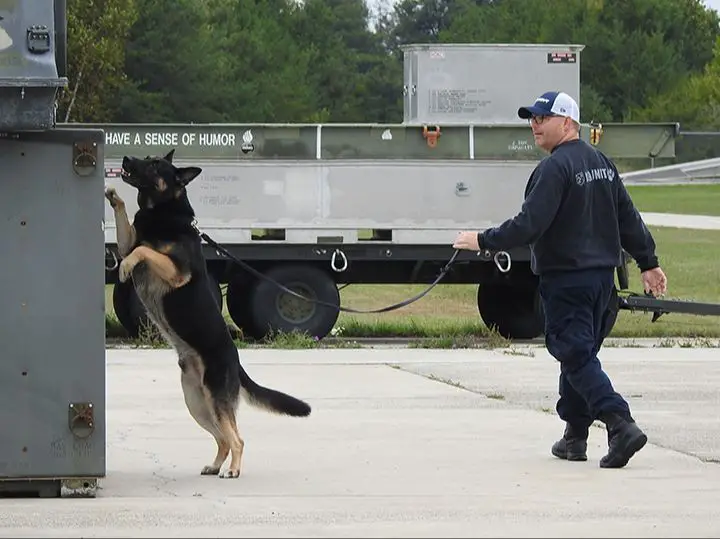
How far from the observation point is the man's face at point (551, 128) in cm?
941

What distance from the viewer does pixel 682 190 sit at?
61.0m

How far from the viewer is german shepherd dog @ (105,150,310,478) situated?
856 cm

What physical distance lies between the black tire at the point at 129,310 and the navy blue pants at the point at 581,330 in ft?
30.7

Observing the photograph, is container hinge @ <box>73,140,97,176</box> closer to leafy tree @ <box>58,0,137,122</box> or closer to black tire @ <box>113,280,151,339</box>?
black tire @ <box>113,280,151,339</box>

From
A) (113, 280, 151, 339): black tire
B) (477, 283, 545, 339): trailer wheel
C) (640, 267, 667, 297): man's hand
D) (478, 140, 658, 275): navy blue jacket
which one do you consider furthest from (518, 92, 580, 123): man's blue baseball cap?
(477, 283, 545, 339): trailer wheel

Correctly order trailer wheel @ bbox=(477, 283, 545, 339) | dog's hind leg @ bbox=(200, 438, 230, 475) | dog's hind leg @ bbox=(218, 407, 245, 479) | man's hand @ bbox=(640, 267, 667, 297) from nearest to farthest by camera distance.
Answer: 1. dog's hind leg @ bbox=(218, 407, 245, 479)
2. dog's hind leg @ bbox=(200, 438, 230, 475)
3. man's hand @ bbox=(640, 267, 667, 297)
4. trailer wheel @ bbox=(477, 283, 545, 339)

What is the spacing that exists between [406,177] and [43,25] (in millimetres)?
11120

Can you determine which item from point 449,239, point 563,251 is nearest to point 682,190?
point 449,239

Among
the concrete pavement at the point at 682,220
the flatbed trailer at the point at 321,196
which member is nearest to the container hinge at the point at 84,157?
the flatbed trailer at the point at 321,196

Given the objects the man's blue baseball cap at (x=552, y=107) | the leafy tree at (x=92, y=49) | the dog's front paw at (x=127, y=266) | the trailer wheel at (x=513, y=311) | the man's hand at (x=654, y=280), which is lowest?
the trailer wheel at (x=513, y=311)

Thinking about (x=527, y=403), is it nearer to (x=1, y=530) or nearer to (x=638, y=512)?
(x=638, y=512)

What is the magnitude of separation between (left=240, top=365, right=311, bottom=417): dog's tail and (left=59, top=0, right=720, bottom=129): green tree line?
38285 millimetres

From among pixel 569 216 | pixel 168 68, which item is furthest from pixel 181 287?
pixel 168 68

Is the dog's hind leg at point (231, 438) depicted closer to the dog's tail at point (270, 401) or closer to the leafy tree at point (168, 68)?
the dog's tail at point (270, 401)
